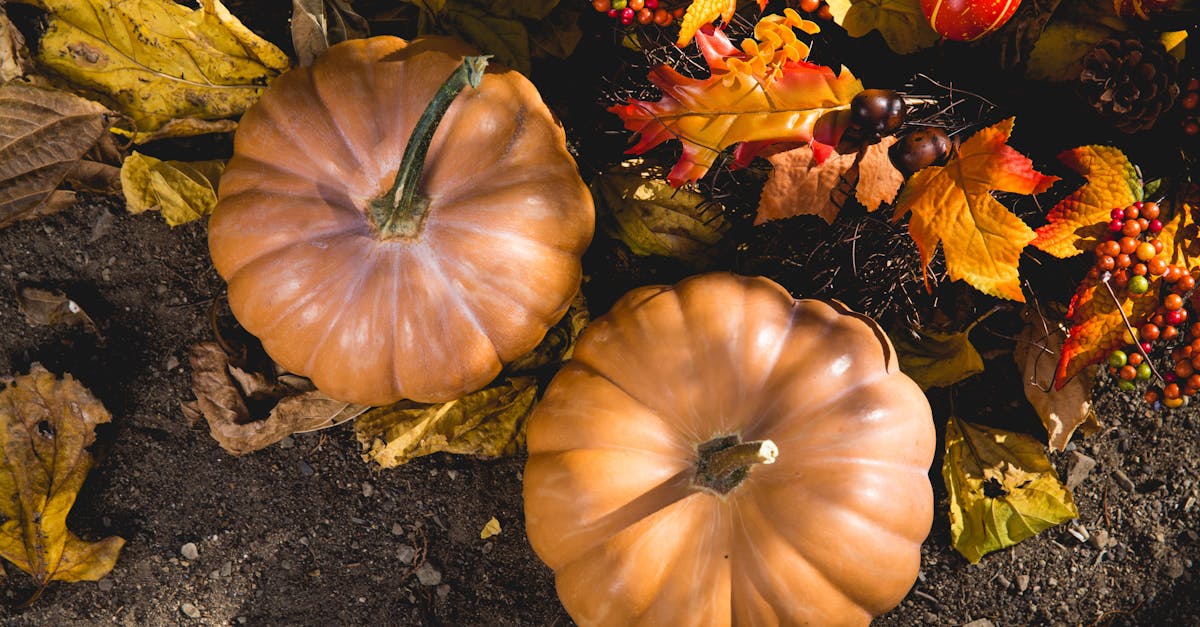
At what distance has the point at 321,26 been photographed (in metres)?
1.69

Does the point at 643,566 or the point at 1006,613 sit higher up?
the point at 643,566

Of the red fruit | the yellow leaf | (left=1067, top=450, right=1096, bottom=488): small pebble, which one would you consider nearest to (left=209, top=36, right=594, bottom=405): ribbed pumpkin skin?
the yellow leaf

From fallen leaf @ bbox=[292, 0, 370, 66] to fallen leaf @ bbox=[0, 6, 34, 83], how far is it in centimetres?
50

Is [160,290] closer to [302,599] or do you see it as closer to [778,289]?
[302,599]

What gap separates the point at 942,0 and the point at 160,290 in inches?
63.3

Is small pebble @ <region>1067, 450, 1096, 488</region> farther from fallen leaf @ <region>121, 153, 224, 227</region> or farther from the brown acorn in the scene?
fallen leaf @ <region>121, 153, 224, 227</region>

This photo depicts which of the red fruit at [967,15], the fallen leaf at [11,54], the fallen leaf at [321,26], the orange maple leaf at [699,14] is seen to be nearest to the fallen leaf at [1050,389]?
the red fruit at [967,15]

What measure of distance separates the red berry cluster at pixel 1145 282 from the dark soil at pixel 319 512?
331 millimetres

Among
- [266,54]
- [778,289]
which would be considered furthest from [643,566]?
[266,54]

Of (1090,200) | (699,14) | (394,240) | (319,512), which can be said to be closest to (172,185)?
(394,240)

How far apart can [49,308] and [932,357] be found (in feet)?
5.90

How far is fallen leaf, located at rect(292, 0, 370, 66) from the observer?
1679mm

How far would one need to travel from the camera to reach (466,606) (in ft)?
6.32

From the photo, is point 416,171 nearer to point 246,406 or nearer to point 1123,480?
point 246,406
